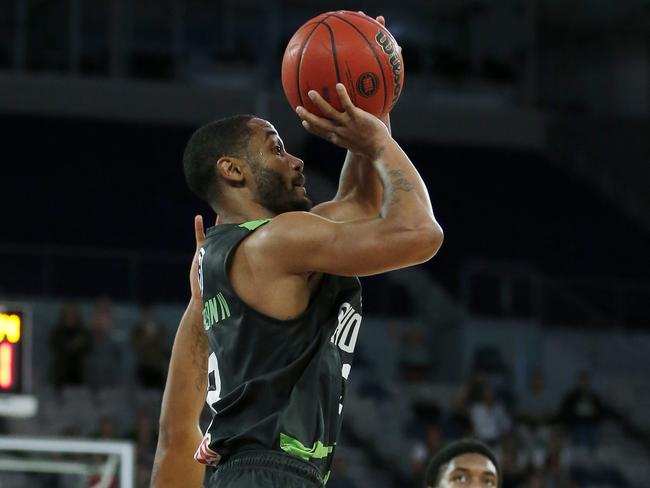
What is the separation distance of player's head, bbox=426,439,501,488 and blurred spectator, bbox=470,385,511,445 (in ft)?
32.1

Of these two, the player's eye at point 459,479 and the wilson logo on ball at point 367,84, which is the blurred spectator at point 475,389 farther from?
the wilson logo on ball at point 367,84

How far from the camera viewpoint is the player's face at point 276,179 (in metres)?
4.71

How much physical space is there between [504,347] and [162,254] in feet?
16.6

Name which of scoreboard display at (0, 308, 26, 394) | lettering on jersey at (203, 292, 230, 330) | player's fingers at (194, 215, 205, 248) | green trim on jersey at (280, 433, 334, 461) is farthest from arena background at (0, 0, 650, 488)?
green trim on jersey at (280, 433, 334, 461)

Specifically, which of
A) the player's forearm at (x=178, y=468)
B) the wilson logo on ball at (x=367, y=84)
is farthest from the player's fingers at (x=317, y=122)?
the player's forearm at (x=178, y=468)

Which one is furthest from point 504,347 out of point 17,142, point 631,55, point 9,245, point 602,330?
point 631,55

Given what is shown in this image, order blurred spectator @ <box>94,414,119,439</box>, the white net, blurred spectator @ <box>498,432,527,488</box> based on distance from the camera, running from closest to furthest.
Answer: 1. the white net
2. blurred spectator @ <box>94,414,119,439</box>
3. blurred spectator @ <box>498,432,527,488</box>

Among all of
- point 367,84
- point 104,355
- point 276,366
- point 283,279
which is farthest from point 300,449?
point 104,355

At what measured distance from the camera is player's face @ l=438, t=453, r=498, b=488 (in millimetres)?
6469

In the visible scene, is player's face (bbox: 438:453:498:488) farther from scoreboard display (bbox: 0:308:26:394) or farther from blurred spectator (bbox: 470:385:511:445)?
blurred spectator (bbox: 470:385:511:445)

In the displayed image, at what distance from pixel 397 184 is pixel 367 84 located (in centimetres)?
39

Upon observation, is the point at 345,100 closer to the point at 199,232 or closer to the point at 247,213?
the point at 247,213

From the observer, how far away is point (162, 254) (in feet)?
68.0

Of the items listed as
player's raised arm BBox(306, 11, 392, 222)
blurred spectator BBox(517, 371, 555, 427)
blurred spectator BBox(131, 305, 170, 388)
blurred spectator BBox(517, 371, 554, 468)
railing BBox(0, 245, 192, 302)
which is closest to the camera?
player's raised arm BBox(306, 11, 392, 222)
